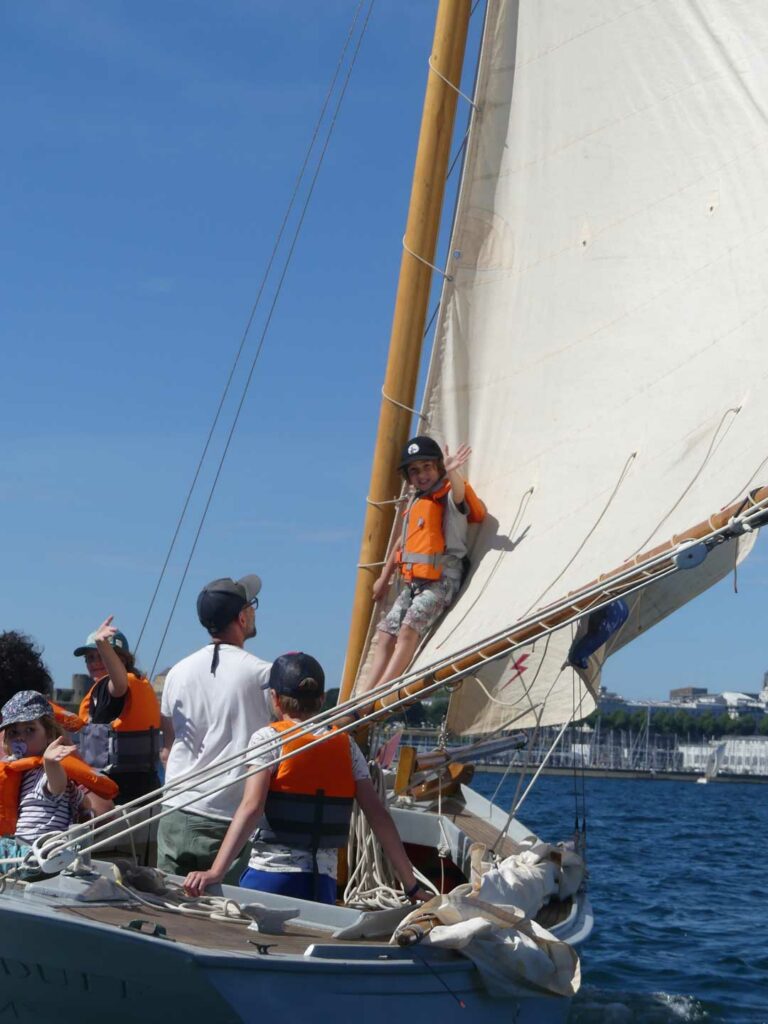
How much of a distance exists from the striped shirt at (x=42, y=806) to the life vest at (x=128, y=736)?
3.27ft

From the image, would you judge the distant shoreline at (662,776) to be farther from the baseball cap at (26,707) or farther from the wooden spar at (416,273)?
the baseball cap at (26,707)

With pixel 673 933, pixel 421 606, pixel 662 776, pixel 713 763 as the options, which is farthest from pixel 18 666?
pixel 713 763

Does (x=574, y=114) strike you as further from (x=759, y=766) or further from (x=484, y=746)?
(x=759, y=766)

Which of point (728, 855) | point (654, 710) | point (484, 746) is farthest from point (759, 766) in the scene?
point (484, 746)

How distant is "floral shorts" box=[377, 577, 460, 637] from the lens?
814cm

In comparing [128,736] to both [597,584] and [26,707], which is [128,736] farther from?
[597,584]

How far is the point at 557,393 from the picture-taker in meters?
8.37

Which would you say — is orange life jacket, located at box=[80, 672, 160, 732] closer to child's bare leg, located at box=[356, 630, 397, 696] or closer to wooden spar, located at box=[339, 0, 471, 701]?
child's bare leg, located at box=[356, 630, 397, 696]

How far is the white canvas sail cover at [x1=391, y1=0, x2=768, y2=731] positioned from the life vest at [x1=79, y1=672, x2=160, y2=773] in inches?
58.3

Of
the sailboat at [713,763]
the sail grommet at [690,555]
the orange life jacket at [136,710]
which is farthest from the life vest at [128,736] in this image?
the sailboat at [713,763]

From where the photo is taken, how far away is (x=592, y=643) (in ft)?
26.5

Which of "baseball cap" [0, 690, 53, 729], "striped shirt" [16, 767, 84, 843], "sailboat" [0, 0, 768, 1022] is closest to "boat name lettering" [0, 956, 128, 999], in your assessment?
"sailboat" [0, 0, 768, 1022]

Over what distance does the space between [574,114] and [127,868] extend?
5.36 meters

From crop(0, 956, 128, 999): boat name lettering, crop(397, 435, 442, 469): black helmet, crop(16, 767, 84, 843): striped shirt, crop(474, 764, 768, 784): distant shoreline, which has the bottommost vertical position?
crop(0, 956, 128, 999): boat name lettering
